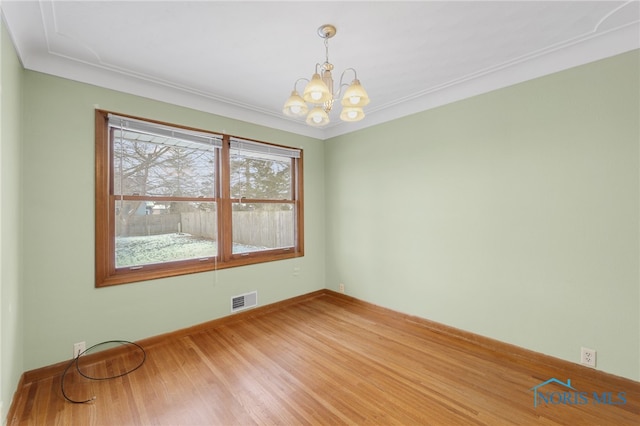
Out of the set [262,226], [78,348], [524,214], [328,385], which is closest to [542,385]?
[524,214]

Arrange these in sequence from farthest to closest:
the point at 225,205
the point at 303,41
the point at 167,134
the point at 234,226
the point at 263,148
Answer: the point at 263,148 < the point at 234,226 < the point at 225,205 < the point at 167,134 < the point at 303,41

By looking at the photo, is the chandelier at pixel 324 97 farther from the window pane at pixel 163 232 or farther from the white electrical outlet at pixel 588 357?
the white electrical outlet at pixel 588 357

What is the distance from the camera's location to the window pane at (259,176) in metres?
3.33

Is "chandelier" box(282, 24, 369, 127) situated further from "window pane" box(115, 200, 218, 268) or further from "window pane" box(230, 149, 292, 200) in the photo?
"window pane" box(115, 200, 218, 268)

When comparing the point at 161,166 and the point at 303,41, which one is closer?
the point at 303,41

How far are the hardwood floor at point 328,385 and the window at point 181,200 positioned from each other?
85 cm

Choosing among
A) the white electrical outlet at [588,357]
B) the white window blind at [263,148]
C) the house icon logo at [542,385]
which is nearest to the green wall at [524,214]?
the white electrical outlet at [588,357]

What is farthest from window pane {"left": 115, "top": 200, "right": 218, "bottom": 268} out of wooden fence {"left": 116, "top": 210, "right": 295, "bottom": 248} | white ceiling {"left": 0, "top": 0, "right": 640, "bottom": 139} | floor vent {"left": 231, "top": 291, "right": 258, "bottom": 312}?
white ceiling {"left": 0, "top": 0, "right": 640, "bottom": 139}

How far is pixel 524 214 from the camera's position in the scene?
2.39 metres

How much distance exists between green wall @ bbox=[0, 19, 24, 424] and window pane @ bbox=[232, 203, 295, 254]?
180 cm

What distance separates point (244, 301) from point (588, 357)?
10.8 ft

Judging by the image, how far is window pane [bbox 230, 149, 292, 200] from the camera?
10.9 ft

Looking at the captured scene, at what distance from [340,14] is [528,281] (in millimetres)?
2648

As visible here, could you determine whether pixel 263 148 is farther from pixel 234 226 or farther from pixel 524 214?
pixel 524 214
